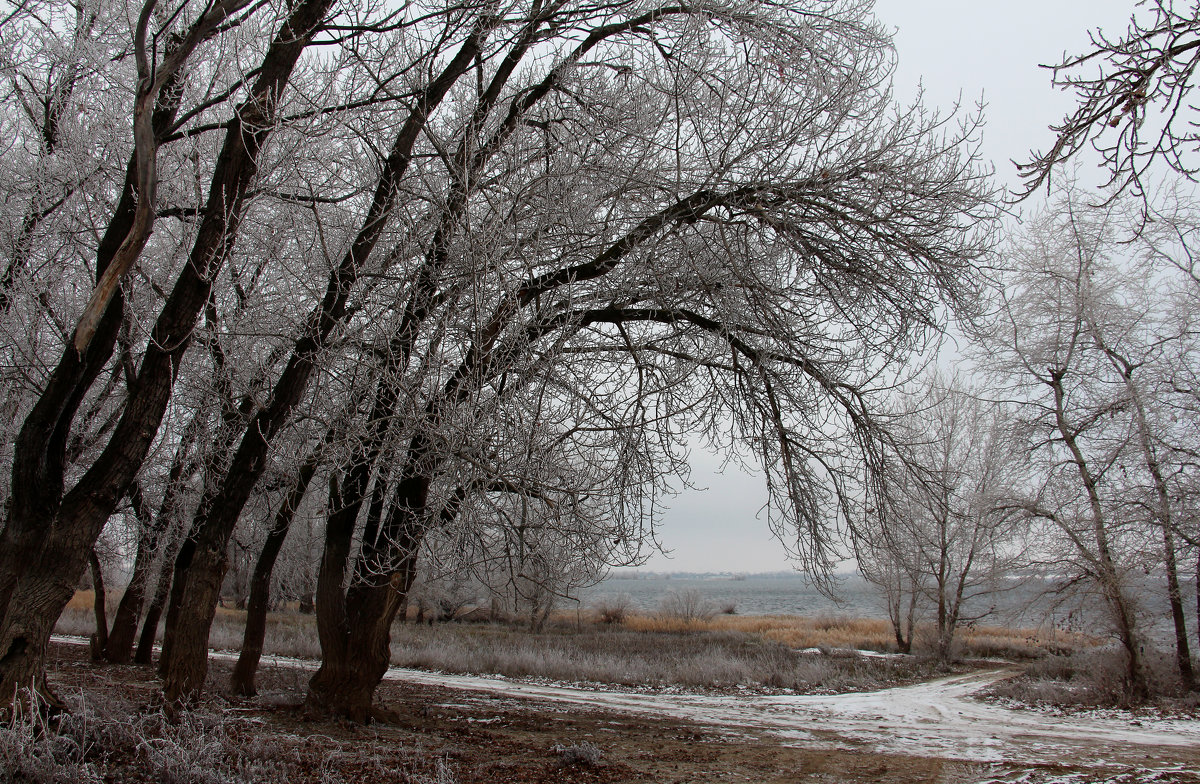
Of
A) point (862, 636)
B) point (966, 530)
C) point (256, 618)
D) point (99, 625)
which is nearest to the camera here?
point (256, 618)

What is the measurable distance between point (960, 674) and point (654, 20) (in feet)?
68.7

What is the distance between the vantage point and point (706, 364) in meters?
7.44

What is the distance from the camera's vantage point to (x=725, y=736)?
919 centimetres

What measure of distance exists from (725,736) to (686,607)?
105 ft

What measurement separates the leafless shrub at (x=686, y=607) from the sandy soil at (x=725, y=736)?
2566cm

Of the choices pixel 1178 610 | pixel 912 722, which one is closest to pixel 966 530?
pixel 1178 610

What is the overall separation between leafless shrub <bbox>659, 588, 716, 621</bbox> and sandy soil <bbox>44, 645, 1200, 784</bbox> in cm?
2566

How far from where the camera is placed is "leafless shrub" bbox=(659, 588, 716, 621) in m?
39.8

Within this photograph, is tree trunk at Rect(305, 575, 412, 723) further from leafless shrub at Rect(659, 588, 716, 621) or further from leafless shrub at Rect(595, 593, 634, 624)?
leafless shrub at Rect(659, 588, 716, 621)

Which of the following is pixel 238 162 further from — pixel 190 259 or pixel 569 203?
pixel 569 203

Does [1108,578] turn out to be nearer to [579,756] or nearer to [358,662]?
[579,756]

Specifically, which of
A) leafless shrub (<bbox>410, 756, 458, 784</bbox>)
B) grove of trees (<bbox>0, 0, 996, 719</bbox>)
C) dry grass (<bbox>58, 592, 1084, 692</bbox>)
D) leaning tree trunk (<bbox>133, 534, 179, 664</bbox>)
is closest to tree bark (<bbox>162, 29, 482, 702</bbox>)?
grove of trees (<bbox>0, 0, 996, 719</bbox>)

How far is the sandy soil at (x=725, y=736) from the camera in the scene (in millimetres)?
6723

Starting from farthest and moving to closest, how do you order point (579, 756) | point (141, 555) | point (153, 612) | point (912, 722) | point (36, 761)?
point (153, 612) < point (141, 555) < point (912, 722) < point (579, 756) < point (36, 761)
